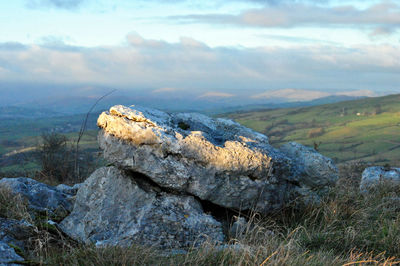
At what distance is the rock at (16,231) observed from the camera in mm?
5418

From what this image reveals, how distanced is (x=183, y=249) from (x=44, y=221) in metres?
2.61

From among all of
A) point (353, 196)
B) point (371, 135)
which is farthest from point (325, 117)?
point (353, 196)

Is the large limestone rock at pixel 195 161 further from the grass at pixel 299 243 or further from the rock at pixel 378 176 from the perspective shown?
the rock at pixel 378 176

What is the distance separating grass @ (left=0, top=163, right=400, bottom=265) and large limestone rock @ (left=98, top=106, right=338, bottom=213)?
1.77 feet

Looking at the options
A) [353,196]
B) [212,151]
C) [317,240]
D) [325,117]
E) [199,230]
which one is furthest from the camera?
[325,117]

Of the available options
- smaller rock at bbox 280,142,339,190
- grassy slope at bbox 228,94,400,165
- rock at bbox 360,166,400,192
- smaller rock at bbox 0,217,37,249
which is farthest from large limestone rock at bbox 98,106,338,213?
grassy slope at bbox 228,94,400,165

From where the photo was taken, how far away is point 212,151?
21.3 feet

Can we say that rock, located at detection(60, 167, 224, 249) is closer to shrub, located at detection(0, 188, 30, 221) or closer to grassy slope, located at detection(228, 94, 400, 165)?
shrub, located at detection(0, 188, 30, 221)

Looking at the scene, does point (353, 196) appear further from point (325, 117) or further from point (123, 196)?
point (325, 117)

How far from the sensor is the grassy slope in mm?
65688

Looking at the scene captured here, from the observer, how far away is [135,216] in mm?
6238

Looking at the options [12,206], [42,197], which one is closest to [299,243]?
[12,206]

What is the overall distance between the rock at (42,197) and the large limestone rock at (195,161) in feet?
5.99

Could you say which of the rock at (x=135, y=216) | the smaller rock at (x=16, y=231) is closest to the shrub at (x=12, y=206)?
the smaller rock at (x=16, y=231)
